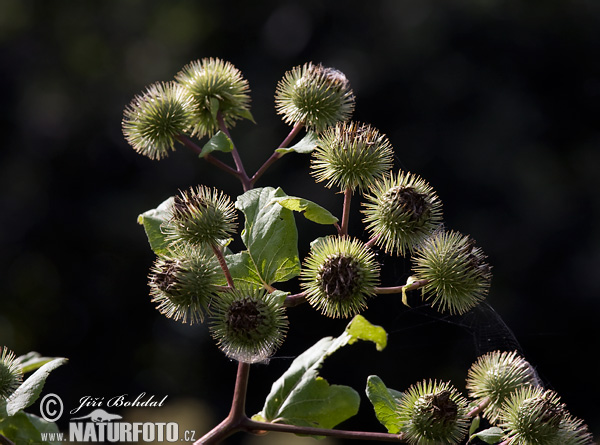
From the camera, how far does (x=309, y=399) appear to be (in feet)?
6.01

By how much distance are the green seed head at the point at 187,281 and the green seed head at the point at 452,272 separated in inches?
23.2

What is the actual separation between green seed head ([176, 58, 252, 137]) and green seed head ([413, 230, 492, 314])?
848 mm

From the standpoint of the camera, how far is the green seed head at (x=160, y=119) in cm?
233

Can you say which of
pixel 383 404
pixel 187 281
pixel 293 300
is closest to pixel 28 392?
pixel 187 281

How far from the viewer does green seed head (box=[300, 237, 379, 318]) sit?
1852 millimetres

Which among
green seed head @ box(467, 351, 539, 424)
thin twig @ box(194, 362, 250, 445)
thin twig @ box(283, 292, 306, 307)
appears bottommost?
thin twig @ box(194, 362, 250, 445)

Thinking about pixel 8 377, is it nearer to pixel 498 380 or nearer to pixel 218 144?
pixel 218 144

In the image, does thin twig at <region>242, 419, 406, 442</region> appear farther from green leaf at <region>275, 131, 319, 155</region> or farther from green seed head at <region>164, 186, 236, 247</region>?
green leaf at <region>275, 131, 319, 155</region>

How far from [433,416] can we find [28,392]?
3.54 feet

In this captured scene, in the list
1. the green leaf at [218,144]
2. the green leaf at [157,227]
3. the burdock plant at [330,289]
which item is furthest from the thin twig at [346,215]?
the green leaf at [157,227]

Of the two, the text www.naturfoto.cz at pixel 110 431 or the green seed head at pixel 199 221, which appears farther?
the text www.naturfoto.cz at pixel 110 431

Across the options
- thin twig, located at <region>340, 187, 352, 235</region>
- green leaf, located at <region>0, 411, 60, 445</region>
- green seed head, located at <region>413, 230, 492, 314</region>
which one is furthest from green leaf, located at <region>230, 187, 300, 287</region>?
green leaf, located at <region>0, 411, 60, 445</region>

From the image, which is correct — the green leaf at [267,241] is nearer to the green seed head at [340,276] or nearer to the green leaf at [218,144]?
the green seed head at [340,276]

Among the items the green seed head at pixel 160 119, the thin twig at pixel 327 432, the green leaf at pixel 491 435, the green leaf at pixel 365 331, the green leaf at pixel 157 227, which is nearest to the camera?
the green leaf at pixel 365 331
